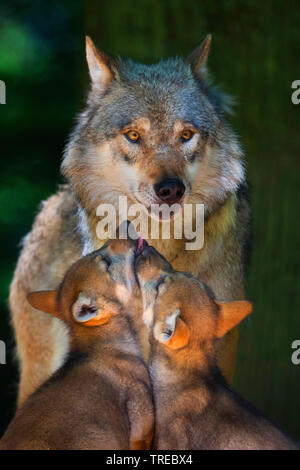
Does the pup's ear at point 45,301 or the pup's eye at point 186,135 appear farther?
the pup's eye at point 186,135

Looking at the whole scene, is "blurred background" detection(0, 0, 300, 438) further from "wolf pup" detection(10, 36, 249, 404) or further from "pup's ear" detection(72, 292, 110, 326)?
"pup's ear" detection(72, 292, 110, 326)

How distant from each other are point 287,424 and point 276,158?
1.87 meters

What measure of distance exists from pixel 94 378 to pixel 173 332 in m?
0.40

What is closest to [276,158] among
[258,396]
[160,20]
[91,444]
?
[160,20]

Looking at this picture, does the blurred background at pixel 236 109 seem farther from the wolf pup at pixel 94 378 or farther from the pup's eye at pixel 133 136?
the wolf pup at pixel 94 378

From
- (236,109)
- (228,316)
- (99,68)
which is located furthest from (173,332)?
(236,109)

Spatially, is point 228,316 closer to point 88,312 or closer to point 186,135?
point 88,312

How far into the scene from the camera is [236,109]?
16.7ft

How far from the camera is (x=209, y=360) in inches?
143

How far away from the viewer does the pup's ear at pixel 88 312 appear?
3.62 m

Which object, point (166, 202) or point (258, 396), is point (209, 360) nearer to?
point (166, 202)

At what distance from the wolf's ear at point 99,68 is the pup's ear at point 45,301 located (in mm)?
1337

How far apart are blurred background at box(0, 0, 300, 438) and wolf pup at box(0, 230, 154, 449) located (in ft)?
5.41

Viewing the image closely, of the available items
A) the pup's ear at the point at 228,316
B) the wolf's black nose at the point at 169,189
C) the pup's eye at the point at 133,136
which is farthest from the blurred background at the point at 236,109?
the pup's ear at the point at 228,316
